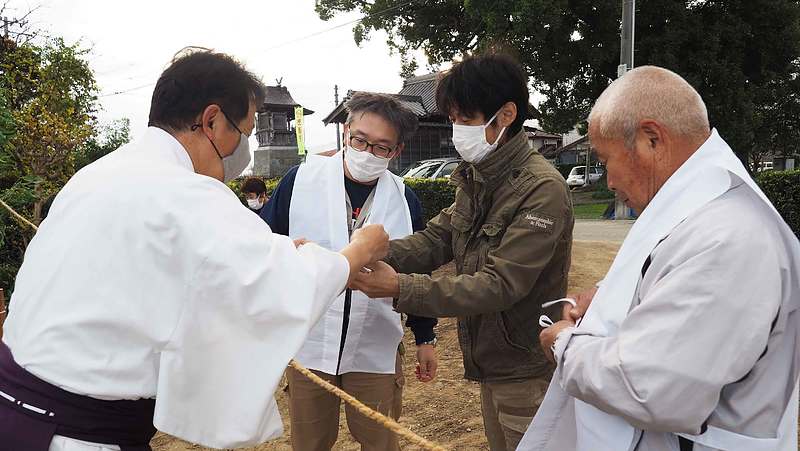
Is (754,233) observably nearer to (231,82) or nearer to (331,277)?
(331,277)

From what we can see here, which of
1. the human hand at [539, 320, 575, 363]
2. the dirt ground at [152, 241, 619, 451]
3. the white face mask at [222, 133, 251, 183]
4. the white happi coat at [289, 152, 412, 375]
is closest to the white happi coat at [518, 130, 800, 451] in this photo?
the human hand at [539, 320, 575, 363]

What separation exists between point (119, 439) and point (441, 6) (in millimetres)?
19585

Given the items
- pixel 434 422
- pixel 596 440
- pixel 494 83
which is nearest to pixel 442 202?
pixel 434 422

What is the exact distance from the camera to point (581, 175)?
34.7 metres

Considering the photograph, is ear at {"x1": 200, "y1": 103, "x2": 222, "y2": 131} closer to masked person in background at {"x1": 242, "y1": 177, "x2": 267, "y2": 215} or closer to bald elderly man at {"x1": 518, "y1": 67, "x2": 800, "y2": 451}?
bald elderly man at {"x1": 518, "y1": 67, "x2": 800, "y2": 451}

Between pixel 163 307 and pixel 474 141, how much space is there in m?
1.40

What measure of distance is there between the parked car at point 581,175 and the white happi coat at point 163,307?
32.5 metres

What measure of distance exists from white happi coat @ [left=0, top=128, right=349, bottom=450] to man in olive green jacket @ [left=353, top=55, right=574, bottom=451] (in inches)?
28.2

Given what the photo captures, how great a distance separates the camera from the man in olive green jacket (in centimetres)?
206

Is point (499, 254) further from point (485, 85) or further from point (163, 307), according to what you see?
point (163, 307)

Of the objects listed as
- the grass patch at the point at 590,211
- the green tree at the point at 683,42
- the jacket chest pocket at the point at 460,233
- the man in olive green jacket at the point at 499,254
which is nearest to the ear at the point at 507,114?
the man in olive green jacket at the point at 499,254

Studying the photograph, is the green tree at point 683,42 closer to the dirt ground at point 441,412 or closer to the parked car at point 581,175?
the dirt ground at point 441,412

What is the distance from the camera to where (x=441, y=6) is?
1920cm

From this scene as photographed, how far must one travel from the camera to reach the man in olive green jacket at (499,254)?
2.06 m
